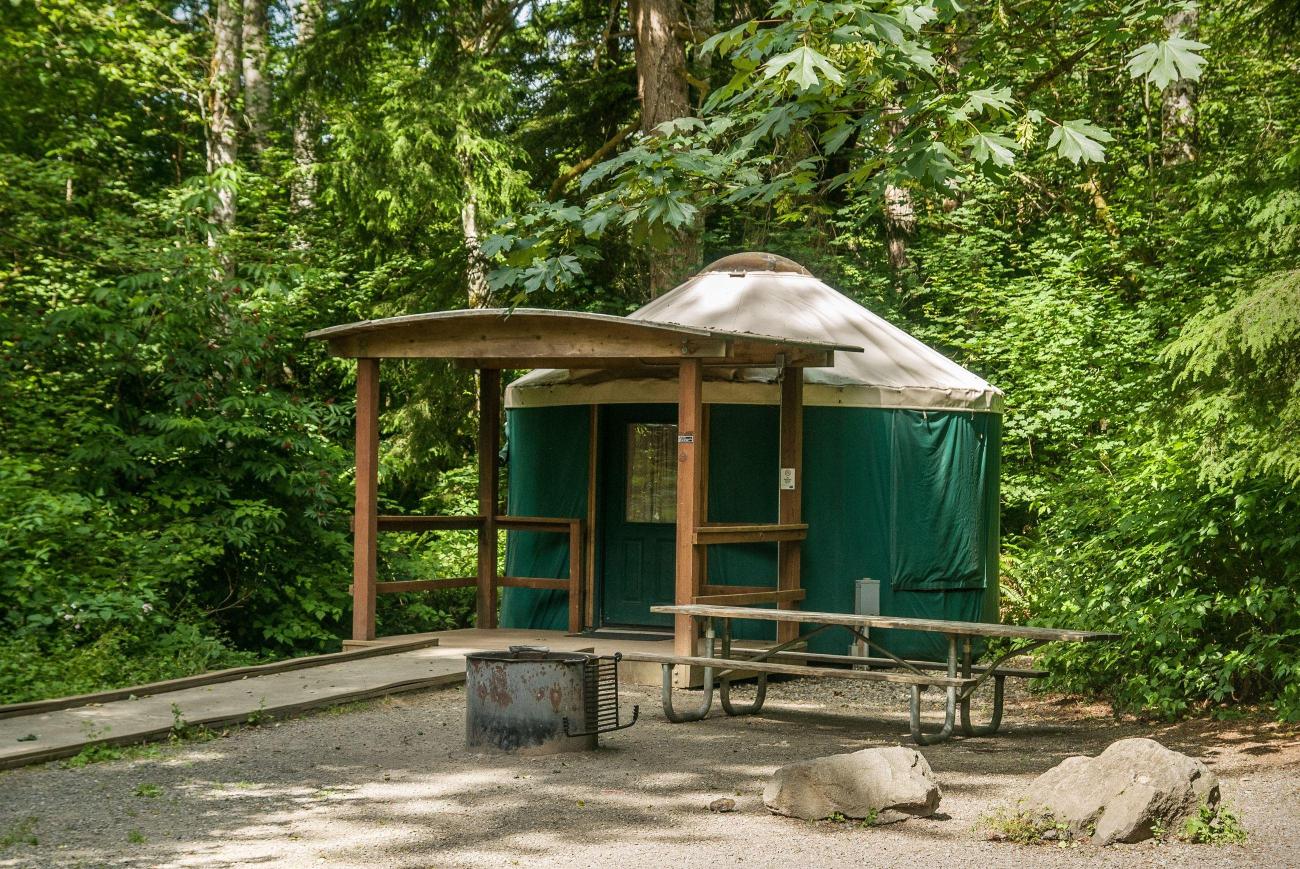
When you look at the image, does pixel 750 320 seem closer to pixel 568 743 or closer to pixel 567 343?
pixel 567 343

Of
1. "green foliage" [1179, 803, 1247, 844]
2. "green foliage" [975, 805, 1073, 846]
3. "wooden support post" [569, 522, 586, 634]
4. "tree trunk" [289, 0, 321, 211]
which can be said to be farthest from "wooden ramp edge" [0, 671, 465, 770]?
"tree trunk" [289, 0, 321, 211]

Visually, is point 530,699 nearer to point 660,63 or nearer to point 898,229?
point 660,63

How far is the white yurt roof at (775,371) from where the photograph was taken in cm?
904

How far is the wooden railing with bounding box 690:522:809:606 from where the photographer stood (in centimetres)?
789

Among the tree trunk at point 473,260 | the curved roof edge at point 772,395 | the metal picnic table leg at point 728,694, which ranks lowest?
the metal picnic table leg at point 728,694

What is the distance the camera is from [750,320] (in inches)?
364

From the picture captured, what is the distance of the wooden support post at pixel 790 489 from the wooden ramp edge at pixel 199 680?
2353 millimetres

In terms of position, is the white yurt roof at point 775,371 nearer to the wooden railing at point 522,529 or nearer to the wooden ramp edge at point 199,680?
the wooden railing at point 522,529

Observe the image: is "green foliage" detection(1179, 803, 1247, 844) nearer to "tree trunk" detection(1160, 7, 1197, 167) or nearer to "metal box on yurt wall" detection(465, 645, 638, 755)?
"metal box on yurt wall" detection(465, 645, 638, 755)

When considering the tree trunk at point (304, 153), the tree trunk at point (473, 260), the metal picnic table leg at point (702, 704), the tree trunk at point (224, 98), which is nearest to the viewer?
the metal picnic table leg at point (702, 704)

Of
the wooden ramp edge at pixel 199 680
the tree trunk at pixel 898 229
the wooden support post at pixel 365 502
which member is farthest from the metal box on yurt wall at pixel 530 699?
the tree trunk at pixel 898 229

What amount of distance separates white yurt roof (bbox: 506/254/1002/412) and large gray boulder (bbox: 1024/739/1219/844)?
4538 mm

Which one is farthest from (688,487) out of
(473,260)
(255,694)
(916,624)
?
(473,260)

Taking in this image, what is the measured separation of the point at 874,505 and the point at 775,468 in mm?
721
